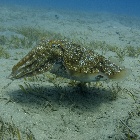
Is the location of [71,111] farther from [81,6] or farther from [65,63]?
[81,6]

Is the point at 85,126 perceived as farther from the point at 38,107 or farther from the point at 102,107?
the point at 38,107

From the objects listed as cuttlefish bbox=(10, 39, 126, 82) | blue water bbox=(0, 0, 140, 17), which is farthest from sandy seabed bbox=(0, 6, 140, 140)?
blue water bbox=(0, 0, 140, 17)

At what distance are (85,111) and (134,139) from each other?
1.17 m

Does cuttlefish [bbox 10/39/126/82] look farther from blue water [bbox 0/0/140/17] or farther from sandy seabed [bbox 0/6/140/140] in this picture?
blue water [bbox 0/0/140/17]

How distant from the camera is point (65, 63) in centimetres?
436

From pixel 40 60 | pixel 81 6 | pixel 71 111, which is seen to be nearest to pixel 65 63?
pixel 40 60

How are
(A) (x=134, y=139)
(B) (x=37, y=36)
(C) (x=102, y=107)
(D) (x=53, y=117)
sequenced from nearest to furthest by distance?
(A) (x=134, y=139), (D) (x=53, y=117), (C) (x=102, y=107), (B) (x=37, y=36)

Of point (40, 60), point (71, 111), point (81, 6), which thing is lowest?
point (81, 6)

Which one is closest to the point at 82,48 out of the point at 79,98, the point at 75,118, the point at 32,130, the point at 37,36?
the point at 79,98

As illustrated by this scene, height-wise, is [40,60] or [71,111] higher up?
[40,60]

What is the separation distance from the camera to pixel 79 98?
488 cm

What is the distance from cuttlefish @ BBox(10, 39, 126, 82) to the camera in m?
4.35

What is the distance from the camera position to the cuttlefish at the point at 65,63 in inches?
171

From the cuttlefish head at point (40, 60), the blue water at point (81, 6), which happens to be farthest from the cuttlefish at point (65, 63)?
the blue water at point (81, 6)
